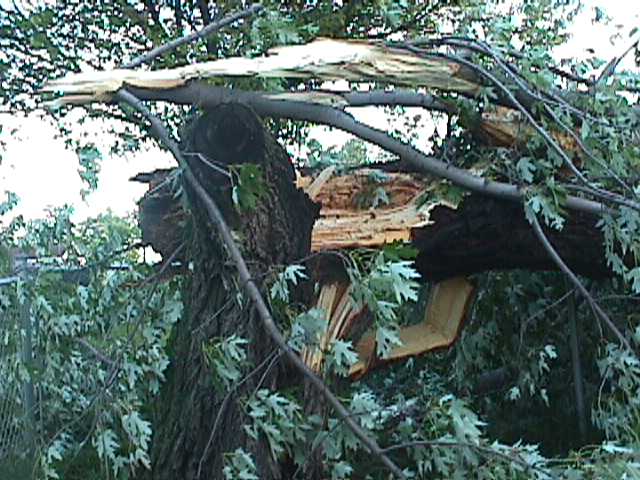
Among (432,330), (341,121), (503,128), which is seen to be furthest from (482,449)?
(432,330)

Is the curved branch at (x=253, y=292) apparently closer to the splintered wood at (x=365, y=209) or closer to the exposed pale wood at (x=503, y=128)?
the splintered wood at (x=365, y=209)

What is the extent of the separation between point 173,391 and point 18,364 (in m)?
1.57

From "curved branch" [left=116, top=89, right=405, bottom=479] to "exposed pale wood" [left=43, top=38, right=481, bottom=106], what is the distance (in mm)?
70

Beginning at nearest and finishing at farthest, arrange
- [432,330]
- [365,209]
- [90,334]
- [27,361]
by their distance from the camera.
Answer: [365,209]
[90,334]
[432,330]
[27,361]

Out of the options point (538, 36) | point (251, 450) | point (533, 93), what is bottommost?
point (251, 450)

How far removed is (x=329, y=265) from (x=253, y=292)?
69cm

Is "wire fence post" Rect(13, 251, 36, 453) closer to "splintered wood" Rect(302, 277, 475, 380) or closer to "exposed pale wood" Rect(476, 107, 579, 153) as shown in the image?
"splintered wood" Rect(302, 277, 475, 380)

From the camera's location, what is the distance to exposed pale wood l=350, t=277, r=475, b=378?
3.28 meters

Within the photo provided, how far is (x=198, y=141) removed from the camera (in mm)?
2287

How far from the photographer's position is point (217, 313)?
2254mm

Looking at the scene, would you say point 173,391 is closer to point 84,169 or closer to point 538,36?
point 84,169

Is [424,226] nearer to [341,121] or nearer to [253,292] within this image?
[341,121]

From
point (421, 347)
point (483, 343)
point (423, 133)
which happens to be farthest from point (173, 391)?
point (483, 343)

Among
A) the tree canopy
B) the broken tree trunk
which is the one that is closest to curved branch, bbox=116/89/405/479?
the tree canopy
